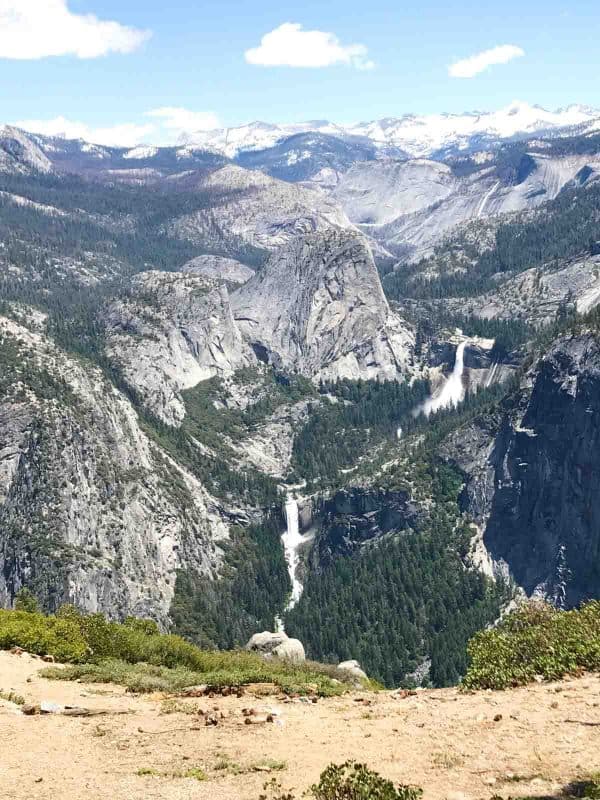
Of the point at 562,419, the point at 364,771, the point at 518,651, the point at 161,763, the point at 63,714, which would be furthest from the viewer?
the point at 562,419

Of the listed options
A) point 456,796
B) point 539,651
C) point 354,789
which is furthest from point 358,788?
point 539,651

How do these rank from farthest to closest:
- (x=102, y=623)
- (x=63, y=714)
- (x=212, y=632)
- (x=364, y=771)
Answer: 1. (x=212, y=632)
2. (x=102, y=623)
3. (x=63, y=714)
4. (x=364, y=771)

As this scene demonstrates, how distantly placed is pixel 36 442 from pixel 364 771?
137 meters

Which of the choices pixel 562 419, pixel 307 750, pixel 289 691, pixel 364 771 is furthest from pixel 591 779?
pixel 562 419

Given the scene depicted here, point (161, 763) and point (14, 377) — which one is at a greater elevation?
point (14, 377)

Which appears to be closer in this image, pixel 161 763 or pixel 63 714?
pixel 161 763

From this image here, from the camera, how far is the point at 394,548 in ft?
600

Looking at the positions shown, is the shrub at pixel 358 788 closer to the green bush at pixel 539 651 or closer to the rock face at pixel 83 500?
the green bush at pixel 539 651

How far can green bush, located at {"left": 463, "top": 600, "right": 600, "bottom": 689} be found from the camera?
38.5 metres

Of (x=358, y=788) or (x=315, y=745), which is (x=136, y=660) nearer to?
(x=315, y=745)

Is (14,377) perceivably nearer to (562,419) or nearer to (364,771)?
(562,419)

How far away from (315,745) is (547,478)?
15881 cm

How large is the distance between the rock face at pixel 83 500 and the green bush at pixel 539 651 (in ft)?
342

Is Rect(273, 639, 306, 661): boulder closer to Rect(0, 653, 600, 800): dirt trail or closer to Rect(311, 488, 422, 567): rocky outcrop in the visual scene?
Rect(0, 653, 600, 800): dirt trail
